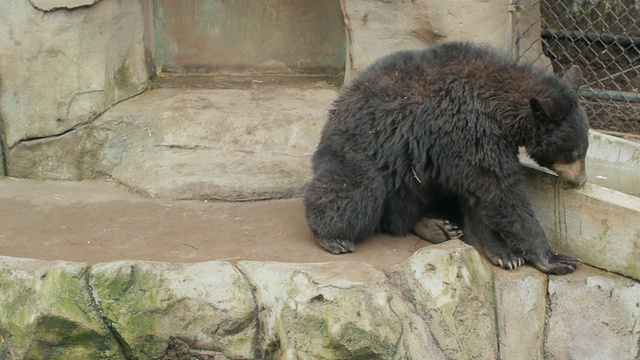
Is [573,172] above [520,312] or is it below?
above

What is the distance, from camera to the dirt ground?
5695 mm

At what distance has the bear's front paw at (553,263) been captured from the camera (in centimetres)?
571

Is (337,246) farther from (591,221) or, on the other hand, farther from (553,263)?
(591,221)

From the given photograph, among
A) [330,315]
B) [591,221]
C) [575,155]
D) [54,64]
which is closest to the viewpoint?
[330,315]


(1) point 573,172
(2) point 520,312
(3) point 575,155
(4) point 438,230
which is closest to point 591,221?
(1) point 573,172

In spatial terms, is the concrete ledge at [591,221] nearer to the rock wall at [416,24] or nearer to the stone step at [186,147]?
the rock wall at [416,24]

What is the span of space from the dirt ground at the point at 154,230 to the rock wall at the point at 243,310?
367 millimetres

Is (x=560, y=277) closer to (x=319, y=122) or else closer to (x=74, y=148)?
(x=319, y=122)

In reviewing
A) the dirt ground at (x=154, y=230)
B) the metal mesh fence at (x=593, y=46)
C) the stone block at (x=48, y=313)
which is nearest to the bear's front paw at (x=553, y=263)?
the dirt ground at (x=154, y=230)

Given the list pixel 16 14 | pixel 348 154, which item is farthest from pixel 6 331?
pixel 16 14

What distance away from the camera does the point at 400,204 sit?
19.9 ft

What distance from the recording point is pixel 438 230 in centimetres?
604

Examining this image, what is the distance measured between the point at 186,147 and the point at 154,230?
1.53 m

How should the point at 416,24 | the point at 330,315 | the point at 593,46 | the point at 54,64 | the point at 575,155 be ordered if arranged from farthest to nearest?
the point at 593,46
the point at 416,24
the point at 54,64
the point at 575,155
the point at 330,315
